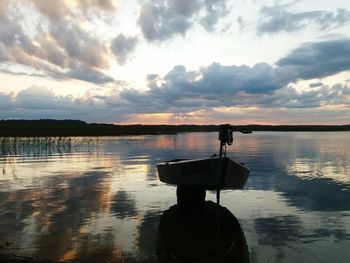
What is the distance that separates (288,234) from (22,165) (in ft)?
91.7

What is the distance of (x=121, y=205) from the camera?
1855cm

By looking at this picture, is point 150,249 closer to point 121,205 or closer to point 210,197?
point 121,205

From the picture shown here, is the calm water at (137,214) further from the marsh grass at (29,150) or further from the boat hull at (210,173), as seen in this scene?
the marsh grass at (29,150)

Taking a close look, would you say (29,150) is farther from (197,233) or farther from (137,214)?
(197,233)

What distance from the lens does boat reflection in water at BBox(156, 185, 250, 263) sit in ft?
37.2

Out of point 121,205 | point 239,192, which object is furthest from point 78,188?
point 239,192

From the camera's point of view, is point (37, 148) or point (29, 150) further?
point (37, 148)

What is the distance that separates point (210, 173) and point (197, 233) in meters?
2.31

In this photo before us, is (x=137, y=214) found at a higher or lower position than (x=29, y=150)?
lower

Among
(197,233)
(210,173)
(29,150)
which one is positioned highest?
(210,173)

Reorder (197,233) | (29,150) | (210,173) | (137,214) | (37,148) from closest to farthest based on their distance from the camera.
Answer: (197,233) < (210,173) < (137,214) < (29,150) < (37,148)

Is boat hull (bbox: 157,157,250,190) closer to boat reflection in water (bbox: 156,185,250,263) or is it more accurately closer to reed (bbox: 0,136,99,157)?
boat reflection in water (bbox: 156,185,250,263)

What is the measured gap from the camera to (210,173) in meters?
15.1

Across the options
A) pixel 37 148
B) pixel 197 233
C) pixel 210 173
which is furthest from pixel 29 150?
pixel 197 233
